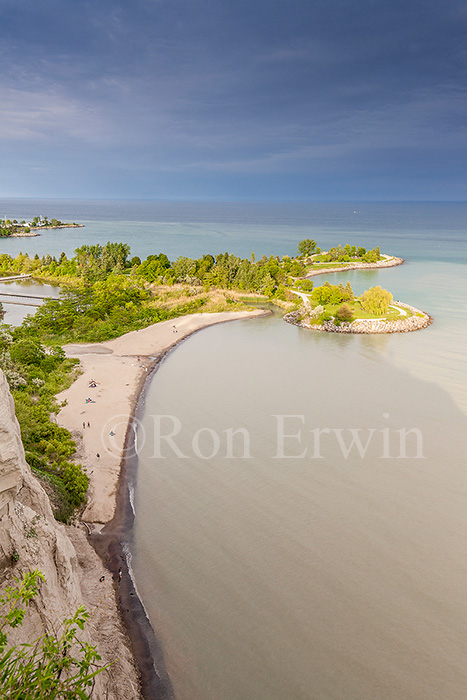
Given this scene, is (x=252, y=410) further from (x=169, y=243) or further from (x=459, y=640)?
(x=169, y=243)

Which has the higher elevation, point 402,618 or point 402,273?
point 402,273

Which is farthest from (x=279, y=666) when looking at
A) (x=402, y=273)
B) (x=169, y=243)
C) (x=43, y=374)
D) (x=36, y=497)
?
(x=169, y=243)

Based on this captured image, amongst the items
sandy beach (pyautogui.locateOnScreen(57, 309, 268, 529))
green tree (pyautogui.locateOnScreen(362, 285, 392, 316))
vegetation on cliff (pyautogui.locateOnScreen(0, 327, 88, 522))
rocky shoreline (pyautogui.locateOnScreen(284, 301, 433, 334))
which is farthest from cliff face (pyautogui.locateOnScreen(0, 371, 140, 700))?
green tree (pyautogui.locateOnScreen(362, 285, 392, 316))

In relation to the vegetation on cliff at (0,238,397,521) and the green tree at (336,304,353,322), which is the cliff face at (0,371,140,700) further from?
the green tree at (336,304,353,322)

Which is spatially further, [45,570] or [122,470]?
[122,470]

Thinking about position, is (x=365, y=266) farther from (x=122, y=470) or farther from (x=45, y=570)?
(x=45, y=570)

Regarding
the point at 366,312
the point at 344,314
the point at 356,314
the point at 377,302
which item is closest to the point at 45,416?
the point at 344,314

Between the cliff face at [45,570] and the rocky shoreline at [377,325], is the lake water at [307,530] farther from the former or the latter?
the rocky shoreline at [377,325]
